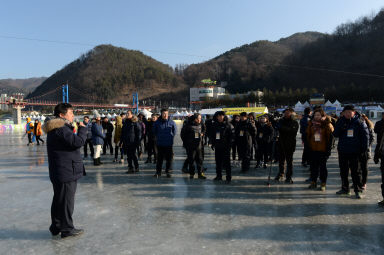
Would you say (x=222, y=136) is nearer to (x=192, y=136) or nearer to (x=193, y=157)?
(x=192, y=136)

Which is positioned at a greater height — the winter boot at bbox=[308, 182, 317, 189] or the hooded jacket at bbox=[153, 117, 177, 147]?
the hooded jacket at bbox=[153, 117, 177, 147]

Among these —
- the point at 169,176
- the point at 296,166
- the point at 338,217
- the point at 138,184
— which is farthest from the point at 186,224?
the point at 296,166

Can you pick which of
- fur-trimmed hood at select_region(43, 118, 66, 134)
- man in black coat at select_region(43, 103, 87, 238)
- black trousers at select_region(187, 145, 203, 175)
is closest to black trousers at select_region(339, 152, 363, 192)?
black trousers at select_region(187, 145, 203, 175)

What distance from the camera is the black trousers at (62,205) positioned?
12.0 ft

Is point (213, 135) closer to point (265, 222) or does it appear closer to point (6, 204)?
point (265, 222)

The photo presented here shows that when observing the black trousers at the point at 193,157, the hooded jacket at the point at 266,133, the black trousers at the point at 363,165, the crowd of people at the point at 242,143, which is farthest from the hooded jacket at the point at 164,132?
the black trousers at the point at 363,165

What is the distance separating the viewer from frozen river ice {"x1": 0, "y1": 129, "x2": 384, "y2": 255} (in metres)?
3.41

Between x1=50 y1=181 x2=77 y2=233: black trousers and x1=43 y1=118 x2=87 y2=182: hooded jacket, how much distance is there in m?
0.10

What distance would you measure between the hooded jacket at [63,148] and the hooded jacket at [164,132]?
353 cm

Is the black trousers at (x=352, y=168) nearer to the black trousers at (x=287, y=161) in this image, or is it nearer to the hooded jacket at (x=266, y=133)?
the black trousers at (x=287, y=161)

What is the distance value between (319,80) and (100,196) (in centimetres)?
14277

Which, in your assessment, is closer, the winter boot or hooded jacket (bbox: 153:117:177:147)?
the winter boot

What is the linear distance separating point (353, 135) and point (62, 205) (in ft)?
16.3

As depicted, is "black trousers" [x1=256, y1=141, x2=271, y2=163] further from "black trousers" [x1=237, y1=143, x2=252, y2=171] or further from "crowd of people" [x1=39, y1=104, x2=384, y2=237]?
"black trousers" [x1=237, y1=143, x2=252, y2=171]
